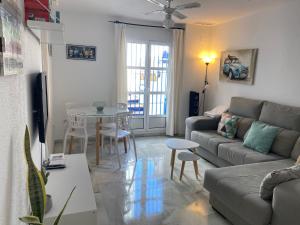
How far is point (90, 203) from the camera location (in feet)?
4.92

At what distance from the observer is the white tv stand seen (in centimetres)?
140

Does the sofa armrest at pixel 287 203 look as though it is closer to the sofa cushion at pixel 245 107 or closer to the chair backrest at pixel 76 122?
the sofa cushion at pixel 245 107

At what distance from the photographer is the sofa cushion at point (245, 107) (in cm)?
377

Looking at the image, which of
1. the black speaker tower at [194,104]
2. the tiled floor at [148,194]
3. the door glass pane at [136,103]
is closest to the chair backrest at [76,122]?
the tiled floor at [148,194]

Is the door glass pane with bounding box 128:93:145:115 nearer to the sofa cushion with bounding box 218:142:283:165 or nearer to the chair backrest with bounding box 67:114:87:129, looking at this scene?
the chair backrest with bounding box 67:114:87:129

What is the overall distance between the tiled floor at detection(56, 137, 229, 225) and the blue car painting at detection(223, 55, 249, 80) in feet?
5.72

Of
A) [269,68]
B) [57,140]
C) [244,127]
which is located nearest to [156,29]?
[269,68]

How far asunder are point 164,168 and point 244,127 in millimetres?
1444

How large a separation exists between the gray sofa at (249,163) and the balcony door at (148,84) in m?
1.20

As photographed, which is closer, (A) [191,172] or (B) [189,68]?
(A) [191,172]

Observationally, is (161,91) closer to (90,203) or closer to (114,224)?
(114,224)

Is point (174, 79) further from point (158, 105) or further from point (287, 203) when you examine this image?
point (287, 203)

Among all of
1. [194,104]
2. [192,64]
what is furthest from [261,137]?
[192,64]

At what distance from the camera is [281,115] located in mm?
3283
